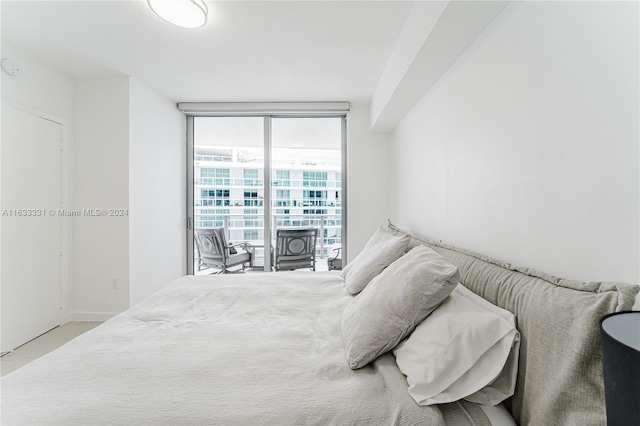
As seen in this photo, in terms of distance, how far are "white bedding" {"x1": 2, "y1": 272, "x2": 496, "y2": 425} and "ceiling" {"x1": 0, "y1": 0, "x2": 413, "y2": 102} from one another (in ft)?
6.62

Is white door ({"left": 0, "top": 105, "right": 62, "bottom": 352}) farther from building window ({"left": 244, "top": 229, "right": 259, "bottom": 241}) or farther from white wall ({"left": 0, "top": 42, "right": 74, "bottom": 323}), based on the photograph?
building window ({"left": 244, "top": 229, "right": 259, "bottom": 241})

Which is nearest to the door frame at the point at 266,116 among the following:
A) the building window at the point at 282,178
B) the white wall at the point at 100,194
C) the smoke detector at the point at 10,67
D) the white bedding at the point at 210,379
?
the building window at the point at 282,178

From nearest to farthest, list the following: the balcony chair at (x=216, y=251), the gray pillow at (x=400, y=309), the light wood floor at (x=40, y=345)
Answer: the gray pillow at (x=400, y=309)
the light wood floor at (x=40, y=345)
the balcony chair at (x=216, y=251)

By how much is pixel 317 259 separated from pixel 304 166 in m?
1.45

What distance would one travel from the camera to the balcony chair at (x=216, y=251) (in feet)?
12.4

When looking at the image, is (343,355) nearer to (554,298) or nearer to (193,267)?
(554,298)

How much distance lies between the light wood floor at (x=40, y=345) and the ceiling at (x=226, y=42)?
2.62 metres

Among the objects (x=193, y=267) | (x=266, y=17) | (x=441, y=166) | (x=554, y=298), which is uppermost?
(x=266, y=17)

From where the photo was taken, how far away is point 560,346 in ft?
2.35

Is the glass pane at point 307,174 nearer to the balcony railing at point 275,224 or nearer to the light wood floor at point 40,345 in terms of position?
the balcony railing at point 275,224

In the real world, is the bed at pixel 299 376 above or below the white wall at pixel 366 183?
below

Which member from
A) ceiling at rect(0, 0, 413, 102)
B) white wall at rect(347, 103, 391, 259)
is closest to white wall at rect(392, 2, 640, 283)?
ceiling at rect(0, 0, 413, 102)

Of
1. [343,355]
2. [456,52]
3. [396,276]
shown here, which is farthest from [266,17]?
[343,355]

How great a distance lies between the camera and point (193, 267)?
13.0ft
